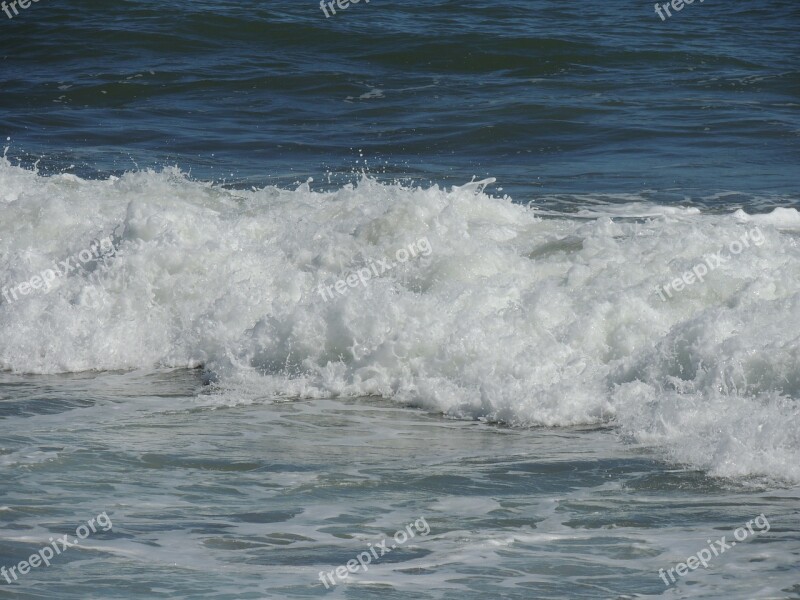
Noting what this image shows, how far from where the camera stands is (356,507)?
5.98m

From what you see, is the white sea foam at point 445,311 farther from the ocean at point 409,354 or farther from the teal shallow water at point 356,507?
the teal shallow water at point 356,507

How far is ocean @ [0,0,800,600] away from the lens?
17.7 feet

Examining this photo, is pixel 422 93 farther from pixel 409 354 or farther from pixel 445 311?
pixel 409 354

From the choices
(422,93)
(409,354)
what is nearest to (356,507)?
(409,354)

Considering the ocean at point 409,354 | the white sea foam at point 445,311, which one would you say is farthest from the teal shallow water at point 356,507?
the white sea foam at point 445,311

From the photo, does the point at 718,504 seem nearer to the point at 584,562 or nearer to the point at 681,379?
the point at 584,562

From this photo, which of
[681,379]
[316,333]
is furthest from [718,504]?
[316,333]

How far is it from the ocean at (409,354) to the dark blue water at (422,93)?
115mm

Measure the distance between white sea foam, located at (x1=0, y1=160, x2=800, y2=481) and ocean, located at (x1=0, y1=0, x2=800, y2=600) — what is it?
2 centimetres

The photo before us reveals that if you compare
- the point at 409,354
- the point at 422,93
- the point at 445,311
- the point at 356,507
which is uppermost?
the point at 422,93

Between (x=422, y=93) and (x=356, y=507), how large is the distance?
1370 centimetres

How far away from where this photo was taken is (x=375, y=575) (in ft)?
16.9

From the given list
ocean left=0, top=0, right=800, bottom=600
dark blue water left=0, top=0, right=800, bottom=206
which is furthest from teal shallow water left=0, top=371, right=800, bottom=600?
dark blue water left=0, top=0, right=800, bottom=206

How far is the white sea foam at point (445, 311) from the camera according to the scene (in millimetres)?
7414
